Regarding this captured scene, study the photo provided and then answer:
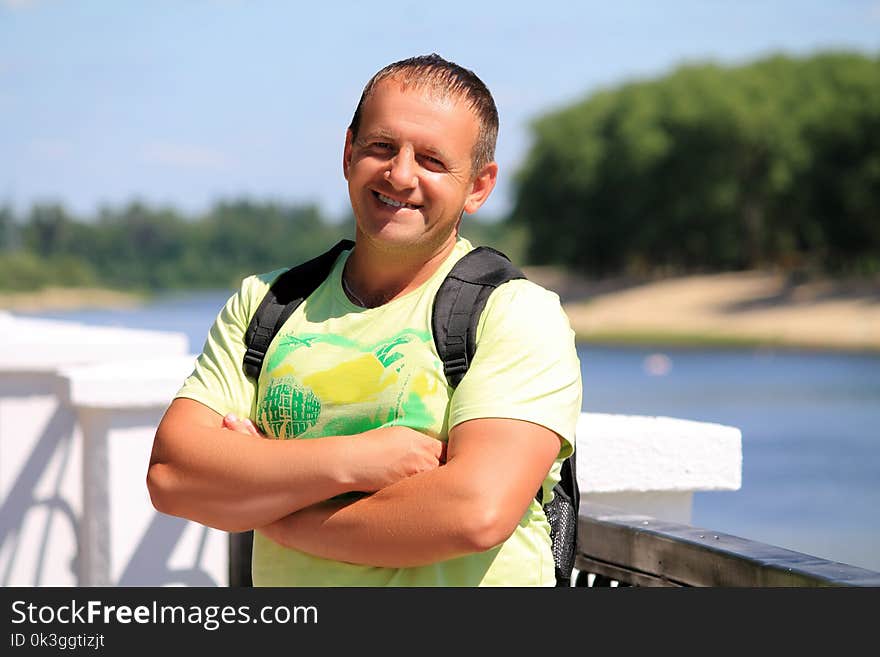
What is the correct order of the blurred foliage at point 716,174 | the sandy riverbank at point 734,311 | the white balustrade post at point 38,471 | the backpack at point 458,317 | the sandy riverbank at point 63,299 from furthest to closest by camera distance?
the sandy riverbank at point 63,299
the blurred foliage at point 716,174
the sandy riverbank at point 734,311
the white balustrade post at point 38,471
the backpack at point 458,317

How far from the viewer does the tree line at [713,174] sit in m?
52.6

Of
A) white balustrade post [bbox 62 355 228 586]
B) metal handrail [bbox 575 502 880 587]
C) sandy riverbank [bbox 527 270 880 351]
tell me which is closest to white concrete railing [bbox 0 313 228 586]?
white balustrade post [bbox 62 355 228 586]

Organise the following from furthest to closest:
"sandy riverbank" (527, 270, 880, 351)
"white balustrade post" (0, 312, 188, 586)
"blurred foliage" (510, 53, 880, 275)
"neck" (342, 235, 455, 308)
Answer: "blurred foliage" (510, 53, 880, 275)
"sandy riverbank" (527, 270, 880, 351)
"white balustrade post" (0, 312, 188, 586)
"neck" (342, 235, 455, 308)

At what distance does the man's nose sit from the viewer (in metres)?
2.16

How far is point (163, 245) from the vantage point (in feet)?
339

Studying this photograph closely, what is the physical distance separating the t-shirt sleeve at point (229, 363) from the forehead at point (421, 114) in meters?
0.41

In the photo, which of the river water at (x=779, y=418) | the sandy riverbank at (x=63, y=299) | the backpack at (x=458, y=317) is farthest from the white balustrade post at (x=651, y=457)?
the sandy riverbank at (x=63, y=299)

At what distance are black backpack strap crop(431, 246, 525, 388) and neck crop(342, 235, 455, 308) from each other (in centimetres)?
7

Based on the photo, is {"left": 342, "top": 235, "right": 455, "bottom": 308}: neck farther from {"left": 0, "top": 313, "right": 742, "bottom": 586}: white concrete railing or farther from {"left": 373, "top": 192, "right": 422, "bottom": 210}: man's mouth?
{"left": 0, "top": 313, "right": 742, "bottom": 586}: white concrete railing

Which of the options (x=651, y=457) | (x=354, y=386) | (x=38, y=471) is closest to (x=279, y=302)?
(x=354, y=386)

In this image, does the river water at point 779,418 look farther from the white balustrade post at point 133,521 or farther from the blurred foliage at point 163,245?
the blurred foliage at point 163,245

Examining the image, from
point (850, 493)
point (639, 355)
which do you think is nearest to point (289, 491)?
point (850, 493)

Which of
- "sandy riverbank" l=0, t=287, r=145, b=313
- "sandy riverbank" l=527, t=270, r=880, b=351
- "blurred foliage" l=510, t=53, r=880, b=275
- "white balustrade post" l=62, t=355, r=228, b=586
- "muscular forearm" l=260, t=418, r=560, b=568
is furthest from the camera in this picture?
"sandy riverbank" l=0, t=287, r=145, b=313
